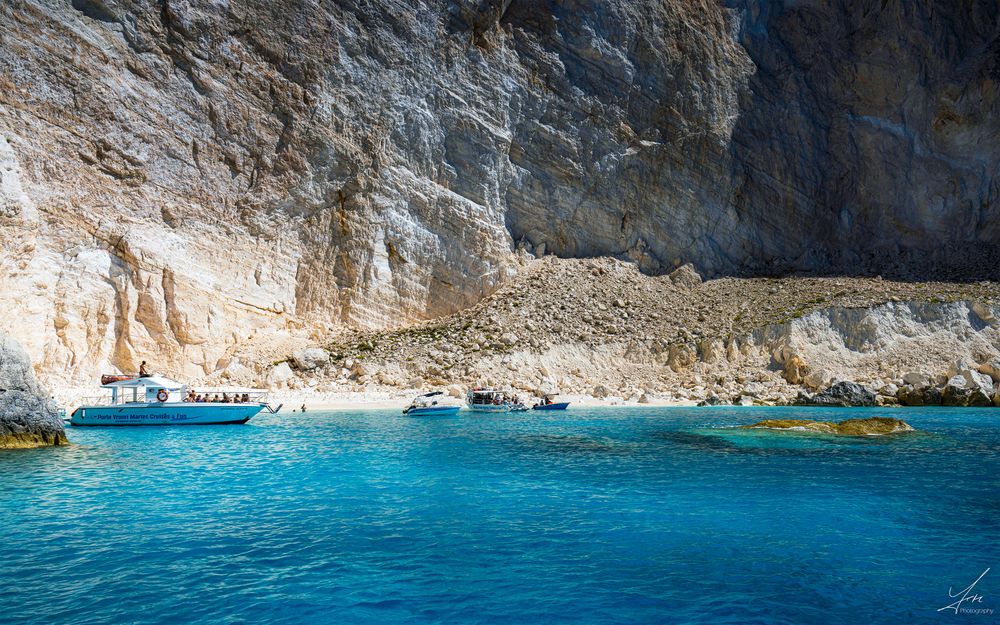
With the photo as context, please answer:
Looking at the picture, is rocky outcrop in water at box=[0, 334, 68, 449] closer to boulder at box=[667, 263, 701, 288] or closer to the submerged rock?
the submerged rock

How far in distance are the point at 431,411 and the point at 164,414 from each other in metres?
10.4

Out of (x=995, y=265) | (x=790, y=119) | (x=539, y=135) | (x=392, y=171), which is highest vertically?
(x=790, y=119)

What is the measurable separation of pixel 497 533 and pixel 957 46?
69.5m

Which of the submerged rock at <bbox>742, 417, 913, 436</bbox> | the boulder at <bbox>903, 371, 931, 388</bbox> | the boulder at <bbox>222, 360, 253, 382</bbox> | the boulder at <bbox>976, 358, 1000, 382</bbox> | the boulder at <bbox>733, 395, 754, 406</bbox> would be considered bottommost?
the submerged rock at <bbox>742, 417, 913, 436</bbox>

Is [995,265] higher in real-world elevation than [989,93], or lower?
lower

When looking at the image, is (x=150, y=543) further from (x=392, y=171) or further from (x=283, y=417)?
(x=392, y=171)

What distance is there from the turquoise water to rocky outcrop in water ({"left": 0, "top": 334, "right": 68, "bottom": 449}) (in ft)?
2.59

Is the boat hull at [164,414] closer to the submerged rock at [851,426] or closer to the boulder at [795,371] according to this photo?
the submerged rock at [851,426]

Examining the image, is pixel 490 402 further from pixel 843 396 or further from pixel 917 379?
pixel 917 379

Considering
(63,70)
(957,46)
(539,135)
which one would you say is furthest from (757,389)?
(957,46)

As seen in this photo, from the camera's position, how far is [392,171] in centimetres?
4244

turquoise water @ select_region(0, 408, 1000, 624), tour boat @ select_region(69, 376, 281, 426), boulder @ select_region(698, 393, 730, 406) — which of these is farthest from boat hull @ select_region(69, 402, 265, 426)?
boulder @ select_region(698, 393, 730, 406)

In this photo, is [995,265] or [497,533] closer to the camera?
[497,533]

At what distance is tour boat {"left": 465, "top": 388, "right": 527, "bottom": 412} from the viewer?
3150 centimetres
